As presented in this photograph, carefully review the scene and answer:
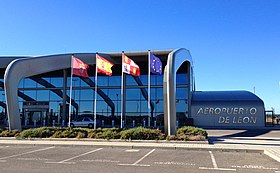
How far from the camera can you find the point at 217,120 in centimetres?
3350

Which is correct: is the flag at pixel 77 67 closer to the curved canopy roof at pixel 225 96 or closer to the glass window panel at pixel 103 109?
the glass window panel at pixel 103 109

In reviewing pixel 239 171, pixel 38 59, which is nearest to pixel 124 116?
pixel 38 59

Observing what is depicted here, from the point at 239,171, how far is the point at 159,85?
2742 cm

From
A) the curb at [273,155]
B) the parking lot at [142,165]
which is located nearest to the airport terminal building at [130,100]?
the curb at [273,155]

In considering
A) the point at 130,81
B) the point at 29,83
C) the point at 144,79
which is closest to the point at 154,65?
the point at 144,79

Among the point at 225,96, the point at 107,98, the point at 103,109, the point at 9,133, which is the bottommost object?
the point at 9,133

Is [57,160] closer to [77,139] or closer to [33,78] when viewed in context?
[77,139]

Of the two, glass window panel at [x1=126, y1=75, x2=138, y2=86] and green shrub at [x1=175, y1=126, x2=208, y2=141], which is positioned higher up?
glass window panel at [x1=126, y1=75, x2=138, y2=86]

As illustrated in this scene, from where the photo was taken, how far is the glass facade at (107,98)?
3541cm

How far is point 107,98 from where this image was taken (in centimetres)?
3666

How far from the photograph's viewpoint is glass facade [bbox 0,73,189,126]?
35.4 meters

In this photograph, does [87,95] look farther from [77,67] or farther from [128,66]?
[128,66]

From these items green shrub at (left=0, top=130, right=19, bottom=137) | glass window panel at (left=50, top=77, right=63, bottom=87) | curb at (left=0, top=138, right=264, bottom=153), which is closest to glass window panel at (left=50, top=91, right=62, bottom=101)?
glass window panel at (left=50, top=77, right=63, bottom=87)

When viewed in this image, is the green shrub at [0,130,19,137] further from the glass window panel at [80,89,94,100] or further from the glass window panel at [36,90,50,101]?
the glass window panel at [36,90,50,101]
